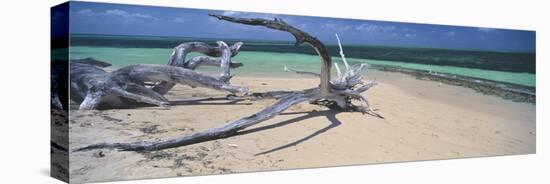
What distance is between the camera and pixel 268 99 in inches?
256

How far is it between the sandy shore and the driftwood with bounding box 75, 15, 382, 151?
0.21 ft

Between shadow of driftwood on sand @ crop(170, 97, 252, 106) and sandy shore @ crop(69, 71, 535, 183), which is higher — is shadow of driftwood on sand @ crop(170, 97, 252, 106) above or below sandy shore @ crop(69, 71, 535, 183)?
above

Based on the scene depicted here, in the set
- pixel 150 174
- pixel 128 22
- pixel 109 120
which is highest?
pixel 128 22

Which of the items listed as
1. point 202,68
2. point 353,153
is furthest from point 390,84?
point 202,68

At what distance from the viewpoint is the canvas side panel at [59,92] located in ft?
17.8

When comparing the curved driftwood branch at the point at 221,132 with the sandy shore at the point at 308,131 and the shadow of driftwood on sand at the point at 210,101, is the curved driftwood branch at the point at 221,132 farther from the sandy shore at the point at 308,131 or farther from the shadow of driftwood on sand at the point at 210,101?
the shadow of driftwood on sand at the point at 210,101

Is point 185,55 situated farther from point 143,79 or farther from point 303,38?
point 303,38

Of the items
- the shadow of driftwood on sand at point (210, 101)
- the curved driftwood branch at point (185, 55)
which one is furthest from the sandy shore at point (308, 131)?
the curved driftwood branch at point (185, 55)

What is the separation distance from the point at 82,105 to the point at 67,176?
0.69 m

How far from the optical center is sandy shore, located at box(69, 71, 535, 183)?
18.3 ft

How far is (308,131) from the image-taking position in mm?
6504

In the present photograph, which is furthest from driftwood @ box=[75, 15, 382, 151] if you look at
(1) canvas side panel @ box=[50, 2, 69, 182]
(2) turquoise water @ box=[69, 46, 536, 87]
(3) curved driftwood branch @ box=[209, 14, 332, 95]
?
(1) canvas side panel @ box=[50, 2, 69, 182]

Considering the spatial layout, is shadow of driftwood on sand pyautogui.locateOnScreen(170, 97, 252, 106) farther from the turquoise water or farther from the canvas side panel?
the canvas side panel

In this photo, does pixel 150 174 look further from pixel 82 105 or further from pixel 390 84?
pixel 390 84
